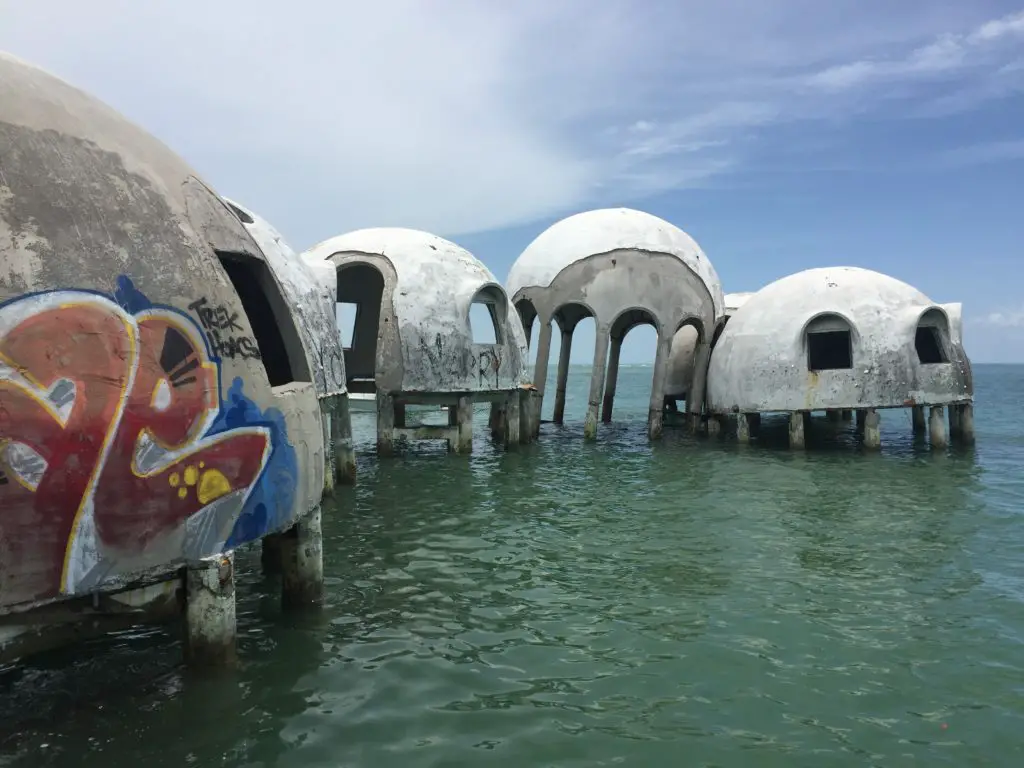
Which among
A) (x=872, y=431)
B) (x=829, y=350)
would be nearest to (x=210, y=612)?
(x=872, y=431)

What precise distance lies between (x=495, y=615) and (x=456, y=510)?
495 cm

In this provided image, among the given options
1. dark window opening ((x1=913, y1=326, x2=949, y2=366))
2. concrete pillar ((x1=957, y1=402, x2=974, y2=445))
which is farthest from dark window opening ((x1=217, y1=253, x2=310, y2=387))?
dark window opening ((x1=913, y1=326, x2=949, y2=366))

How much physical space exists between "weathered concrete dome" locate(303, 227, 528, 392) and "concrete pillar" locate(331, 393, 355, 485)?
257 cm

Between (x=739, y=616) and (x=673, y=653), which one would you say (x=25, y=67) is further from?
(x=739, y=616)

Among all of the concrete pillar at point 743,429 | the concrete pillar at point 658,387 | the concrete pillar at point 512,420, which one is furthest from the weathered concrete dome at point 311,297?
the concrete pillar at point 743,429

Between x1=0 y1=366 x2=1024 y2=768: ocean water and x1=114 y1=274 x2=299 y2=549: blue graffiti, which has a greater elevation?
x1=114 y1=274 x2=299 y2=549: blue graffiti

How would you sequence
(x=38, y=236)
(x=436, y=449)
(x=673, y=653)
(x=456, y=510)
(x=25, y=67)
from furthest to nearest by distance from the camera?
(x=436, y=449), (x=456, y=510), (x=673, y=653), (x=25, y=67), (x=38, y=236)

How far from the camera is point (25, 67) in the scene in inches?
221

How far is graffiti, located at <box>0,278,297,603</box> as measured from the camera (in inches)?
186

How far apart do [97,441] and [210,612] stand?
160 centimetres

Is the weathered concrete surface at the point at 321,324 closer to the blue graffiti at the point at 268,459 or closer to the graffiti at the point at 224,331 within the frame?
the blue graffiti at the point at 268,459

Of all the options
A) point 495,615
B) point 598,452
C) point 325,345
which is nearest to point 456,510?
point 325,345

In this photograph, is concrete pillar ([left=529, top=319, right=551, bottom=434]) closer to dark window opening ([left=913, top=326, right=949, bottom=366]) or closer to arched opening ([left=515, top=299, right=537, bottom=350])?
arched opening ([left=515, top=299, right=537, bottom=350])

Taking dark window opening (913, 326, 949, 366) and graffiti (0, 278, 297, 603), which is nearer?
graffiti (0, 278, 297, 603)
